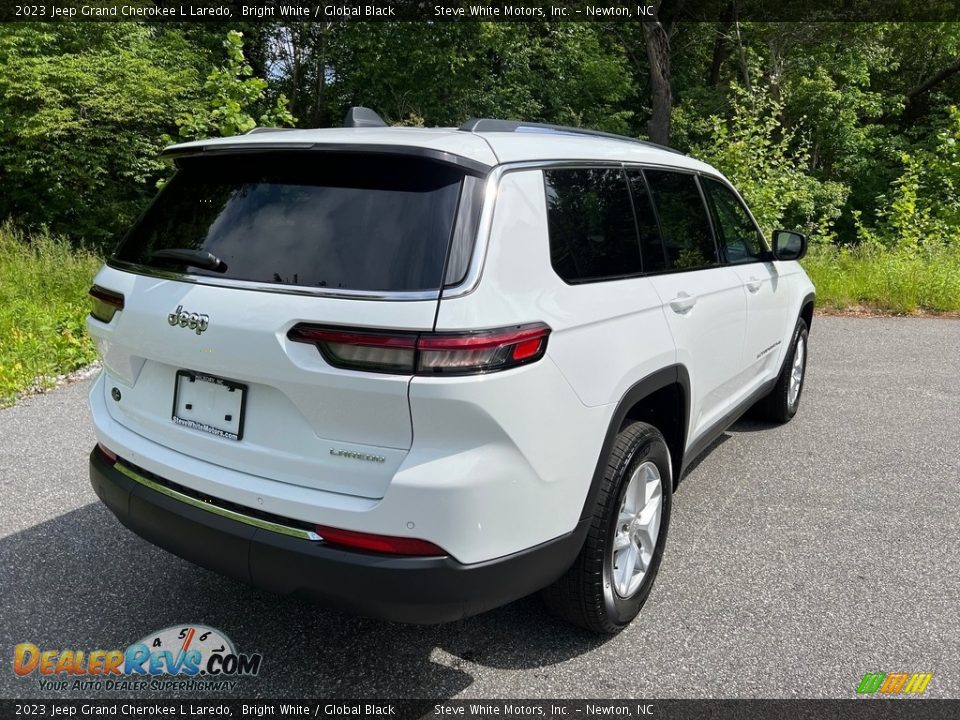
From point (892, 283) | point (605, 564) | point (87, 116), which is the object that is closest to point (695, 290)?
point (605, 564)

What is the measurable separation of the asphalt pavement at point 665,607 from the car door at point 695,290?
26.3 inches

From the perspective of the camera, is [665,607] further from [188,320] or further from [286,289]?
[188,320]

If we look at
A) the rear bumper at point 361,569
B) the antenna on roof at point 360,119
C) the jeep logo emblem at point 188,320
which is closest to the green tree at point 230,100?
the antenna on roof at point 360,119

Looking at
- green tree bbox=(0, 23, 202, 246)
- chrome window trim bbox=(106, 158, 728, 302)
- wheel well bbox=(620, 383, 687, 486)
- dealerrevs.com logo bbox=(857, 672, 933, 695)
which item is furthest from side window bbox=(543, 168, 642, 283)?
green tree bbox=(0, 23, 202, 246)

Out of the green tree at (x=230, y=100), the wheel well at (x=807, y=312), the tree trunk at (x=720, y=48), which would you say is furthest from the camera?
the tree trunk at (x=720, y=48)

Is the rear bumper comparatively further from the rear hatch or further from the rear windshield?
the rear windshield

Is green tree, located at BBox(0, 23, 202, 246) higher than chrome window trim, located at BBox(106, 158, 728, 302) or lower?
lower

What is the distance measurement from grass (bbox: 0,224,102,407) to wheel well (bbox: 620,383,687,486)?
4.97m

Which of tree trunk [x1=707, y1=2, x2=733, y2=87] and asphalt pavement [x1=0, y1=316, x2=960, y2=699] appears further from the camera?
tree trunk [x1=707, y1=2, x2=733, y2=87]

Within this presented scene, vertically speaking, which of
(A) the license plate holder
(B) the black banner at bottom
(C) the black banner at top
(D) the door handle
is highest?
(C) the black banner at top

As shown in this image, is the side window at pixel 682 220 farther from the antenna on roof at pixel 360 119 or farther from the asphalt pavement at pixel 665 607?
the asphalt pavement at pixel 665 607

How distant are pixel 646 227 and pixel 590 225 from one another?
52 cm

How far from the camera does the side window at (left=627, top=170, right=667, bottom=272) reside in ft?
9.62

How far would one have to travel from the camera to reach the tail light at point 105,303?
2.49m
